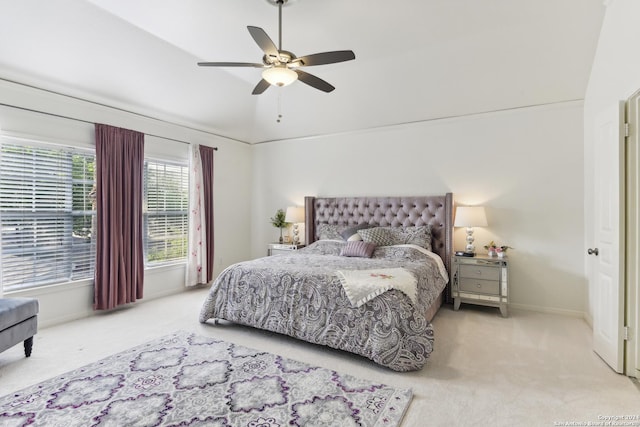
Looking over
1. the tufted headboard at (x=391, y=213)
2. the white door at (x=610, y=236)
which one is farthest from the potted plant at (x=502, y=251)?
the white door at (x=610, y=236)

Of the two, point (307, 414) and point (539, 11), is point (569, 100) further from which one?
point (307, 414)

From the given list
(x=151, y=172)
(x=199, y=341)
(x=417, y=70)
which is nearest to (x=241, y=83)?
(x=151, y=172)

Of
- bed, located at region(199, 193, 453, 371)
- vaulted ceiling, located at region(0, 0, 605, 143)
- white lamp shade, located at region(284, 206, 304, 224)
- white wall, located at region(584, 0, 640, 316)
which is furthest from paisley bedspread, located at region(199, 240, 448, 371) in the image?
vaulted ceiling, located at region(0, 0, 605, 143)

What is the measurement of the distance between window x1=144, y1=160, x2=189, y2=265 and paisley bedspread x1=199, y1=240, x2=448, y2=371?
182cm

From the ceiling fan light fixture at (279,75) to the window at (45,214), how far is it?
2889 mm

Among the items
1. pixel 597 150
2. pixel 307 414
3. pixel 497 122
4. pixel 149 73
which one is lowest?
pixel 307 414

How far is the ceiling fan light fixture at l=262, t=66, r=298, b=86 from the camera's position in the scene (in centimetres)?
262

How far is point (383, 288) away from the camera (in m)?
2.80

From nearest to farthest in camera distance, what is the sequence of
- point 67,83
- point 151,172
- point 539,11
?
point 539,11 < point 67,83 < point 151,172

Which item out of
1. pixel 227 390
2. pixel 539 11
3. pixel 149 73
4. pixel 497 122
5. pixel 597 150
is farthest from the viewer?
pixel 497 122

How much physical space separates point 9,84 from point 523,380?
553cm

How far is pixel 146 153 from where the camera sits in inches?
186

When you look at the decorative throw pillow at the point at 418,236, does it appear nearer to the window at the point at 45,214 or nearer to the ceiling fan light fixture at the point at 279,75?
the ceiling fan light fixture at the point at 279,75

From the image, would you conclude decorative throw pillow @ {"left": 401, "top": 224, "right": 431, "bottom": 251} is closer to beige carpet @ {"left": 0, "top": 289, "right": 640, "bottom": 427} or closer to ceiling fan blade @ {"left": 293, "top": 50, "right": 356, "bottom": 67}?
beige carpet @ {"left": 0, "top": 289, "right": 640, "bottom": 427}
